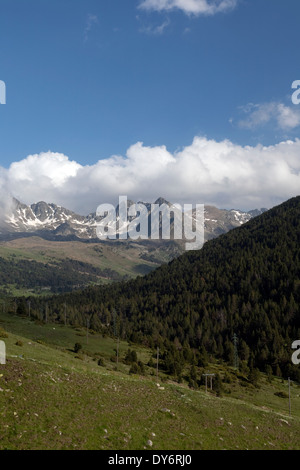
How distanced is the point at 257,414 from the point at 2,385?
2872cm

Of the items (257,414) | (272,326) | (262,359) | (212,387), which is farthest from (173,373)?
(272,326)

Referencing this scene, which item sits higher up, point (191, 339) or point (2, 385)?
point (2, 385)

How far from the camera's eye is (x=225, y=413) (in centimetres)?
3216

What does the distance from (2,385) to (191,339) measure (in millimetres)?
163473

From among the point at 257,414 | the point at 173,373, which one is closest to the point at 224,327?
the point at 173,373
